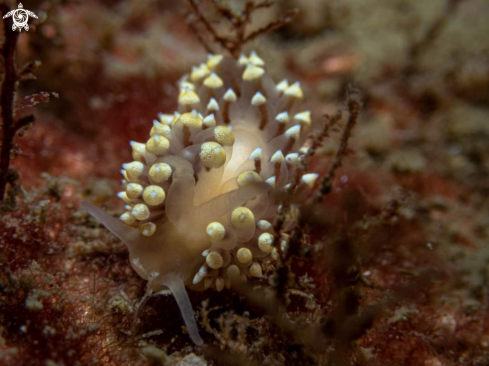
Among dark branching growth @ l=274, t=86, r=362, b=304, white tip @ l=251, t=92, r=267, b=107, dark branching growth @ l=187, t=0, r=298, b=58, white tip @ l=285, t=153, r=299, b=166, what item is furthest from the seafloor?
white tip @ l=251, t=92, r=267, b=107

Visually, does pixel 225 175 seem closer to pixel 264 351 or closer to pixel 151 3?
pixel 264 351

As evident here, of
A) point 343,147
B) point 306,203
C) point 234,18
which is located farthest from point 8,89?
point 234,18

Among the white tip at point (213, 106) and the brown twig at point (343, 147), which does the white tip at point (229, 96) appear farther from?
the brown twig at point (343, 147)

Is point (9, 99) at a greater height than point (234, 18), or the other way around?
point (9, 99)

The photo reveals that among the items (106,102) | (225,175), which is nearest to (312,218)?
(225,175)

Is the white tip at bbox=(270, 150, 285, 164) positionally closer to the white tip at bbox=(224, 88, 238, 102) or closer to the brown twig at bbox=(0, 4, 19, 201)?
the white tip at bbox=(224, 88, 238, 102)

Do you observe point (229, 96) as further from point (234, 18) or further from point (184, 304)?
point (184, 304)

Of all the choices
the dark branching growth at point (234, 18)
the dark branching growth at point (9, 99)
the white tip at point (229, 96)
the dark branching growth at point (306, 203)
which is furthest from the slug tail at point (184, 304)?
the dark branching growth at point (234, 18)
